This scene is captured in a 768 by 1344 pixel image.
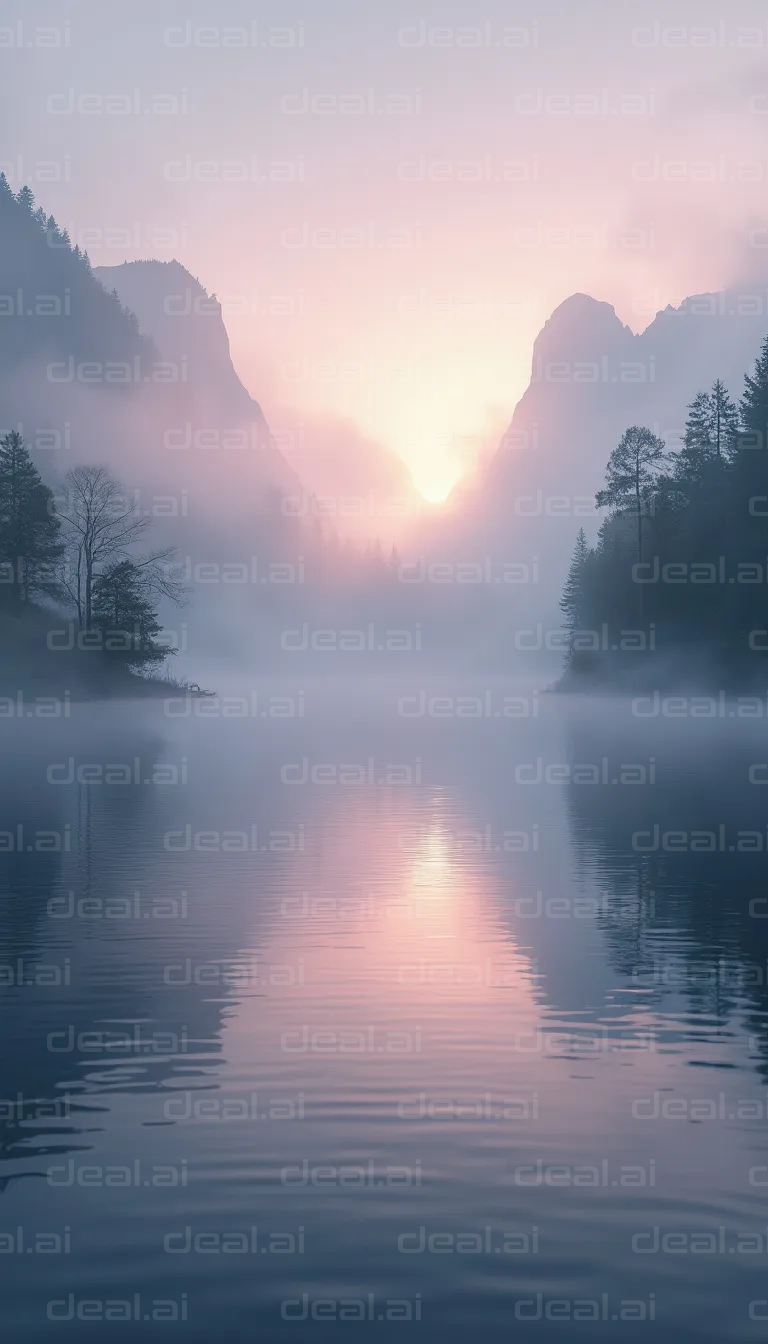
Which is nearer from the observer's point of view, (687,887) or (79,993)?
(79,993)

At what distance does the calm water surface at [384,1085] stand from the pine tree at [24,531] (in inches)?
2817

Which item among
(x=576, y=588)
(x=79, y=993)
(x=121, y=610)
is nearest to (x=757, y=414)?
(x=121, y=610)

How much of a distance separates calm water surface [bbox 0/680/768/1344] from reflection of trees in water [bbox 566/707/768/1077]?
102mm

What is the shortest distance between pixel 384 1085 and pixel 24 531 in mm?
91722

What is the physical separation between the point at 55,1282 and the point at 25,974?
8470mm

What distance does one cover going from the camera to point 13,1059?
41.9 ft

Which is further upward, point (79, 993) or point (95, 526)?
point (95, 526)

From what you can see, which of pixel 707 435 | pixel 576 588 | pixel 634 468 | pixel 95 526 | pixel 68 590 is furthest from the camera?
→ pixel 576 588

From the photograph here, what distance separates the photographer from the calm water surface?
8.14 m

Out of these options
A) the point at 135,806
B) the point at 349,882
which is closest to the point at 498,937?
the point at 349,882

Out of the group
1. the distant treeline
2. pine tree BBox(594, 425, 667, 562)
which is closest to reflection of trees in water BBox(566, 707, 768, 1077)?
the distant treeline

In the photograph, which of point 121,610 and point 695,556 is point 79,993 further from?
point 695,556

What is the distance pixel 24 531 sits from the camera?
98812mm

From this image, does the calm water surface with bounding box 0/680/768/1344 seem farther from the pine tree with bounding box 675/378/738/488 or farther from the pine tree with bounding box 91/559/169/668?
the pine tree with bounding box 675/378/738/488
